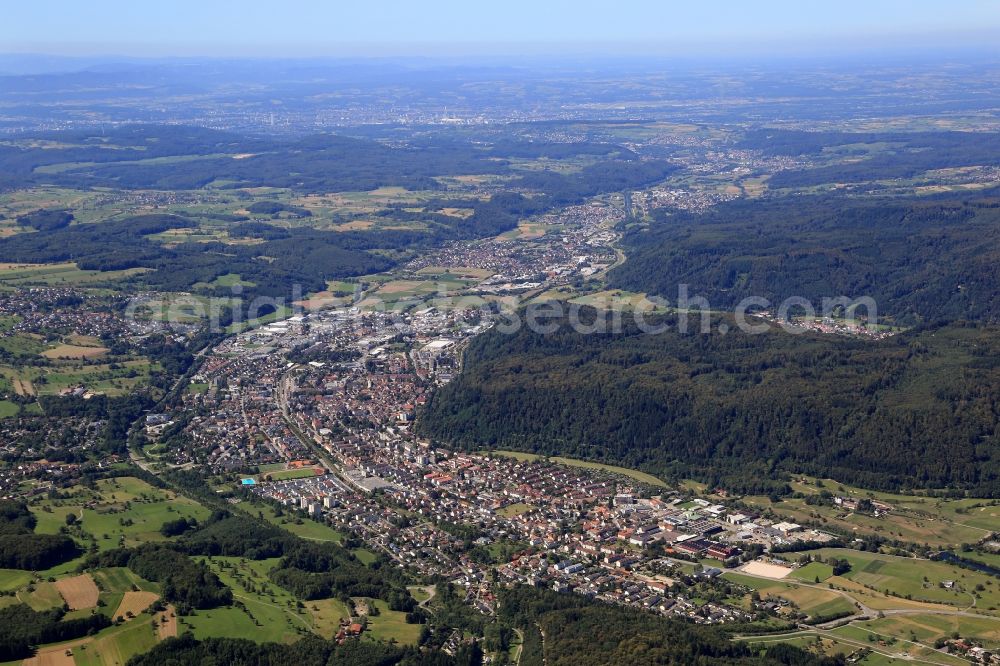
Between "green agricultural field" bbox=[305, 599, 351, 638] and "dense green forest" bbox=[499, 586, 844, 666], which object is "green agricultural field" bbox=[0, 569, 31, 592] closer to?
"green agricultural field" bbox=[305, 599, 351, 638]

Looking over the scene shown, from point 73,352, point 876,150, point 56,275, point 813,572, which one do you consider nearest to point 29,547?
point 813,572

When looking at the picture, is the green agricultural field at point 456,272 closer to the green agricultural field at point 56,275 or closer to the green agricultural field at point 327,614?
the green agricultural field at point 56,275

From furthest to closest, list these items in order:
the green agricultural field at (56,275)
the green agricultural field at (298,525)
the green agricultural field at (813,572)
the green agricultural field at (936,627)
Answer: the green agricultural field at (56,275) < the green agricultural field at (298,525) < the green agricultural field at (813,572) < the green agricultural field at (936,627)

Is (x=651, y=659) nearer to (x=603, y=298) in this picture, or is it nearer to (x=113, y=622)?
(x=113, y=622)

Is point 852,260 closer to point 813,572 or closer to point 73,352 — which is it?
point 813,572

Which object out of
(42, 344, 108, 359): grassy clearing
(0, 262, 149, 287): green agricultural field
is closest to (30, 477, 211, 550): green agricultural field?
(42, 344, 108, 359): grassy clearing

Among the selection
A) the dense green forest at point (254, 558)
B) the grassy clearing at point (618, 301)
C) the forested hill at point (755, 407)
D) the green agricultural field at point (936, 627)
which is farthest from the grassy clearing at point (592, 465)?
the grassy clearing at point (618, 301)
